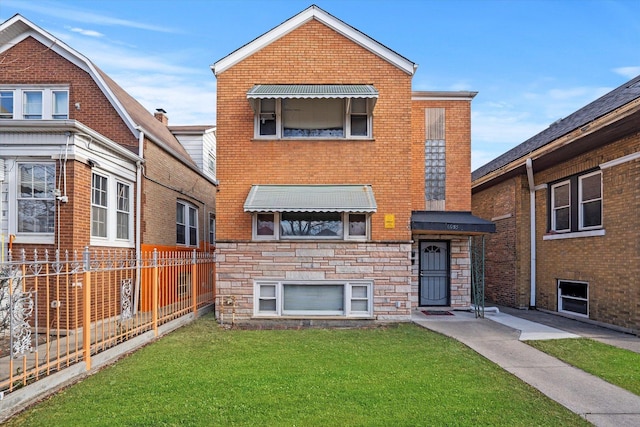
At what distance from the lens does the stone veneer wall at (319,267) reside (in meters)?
10.4

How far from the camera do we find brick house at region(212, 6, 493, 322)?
10.4m

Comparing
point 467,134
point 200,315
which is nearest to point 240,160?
point 200,315

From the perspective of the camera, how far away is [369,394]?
545 cm

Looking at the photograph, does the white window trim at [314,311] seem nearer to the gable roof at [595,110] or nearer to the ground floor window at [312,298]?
the ground floor window at [312,298]

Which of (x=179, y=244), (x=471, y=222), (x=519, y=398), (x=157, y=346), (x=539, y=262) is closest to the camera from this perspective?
(x=519, y=398)

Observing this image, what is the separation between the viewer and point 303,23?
10.8 metres

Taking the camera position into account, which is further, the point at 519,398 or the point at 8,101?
the point at 8,101

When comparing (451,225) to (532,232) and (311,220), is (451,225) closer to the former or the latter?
(311,220)

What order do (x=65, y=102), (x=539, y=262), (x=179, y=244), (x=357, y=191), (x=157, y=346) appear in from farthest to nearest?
(x=179, y=244) → (x=539, y=262) → (x=65, y=102) → (x=357, y=191) → (x=157, y=346)

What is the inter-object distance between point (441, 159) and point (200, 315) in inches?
329

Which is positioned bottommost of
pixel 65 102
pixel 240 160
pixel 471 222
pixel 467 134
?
pixel 471 222

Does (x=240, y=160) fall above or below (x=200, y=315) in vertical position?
above

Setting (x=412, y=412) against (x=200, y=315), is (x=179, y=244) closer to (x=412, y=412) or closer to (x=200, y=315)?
(x=200, y=315)

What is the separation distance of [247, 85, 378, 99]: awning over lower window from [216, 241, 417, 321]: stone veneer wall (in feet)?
11.9
